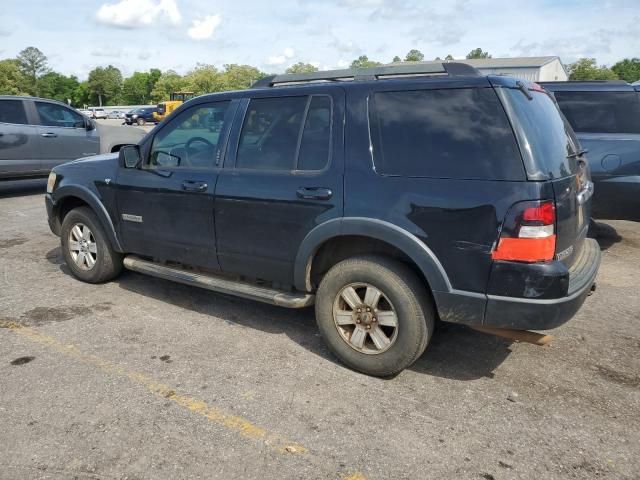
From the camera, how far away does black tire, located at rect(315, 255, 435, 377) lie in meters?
3.27

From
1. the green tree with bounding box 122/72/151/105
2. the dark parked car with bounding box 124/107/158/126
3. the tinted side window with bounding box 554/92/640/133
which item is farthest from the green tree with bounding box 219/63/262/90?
the tinted side window with bounding box 554/92/640/133

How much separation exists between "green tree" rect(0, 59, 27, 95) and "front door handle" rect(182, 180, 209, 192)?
103 meters

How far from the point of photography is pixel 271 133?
3904 mm

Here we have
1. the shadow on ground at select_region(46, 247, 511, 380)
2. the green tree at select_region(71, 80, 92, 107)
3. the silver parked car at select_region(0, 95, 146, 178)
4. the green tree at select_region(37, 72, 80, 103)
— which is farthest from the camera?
the green tree at select_region(71, 80, 92, 107)

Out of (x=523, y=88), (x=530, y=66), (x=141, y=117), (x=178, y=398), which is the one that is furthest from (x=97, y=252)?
(x=530, y=66)

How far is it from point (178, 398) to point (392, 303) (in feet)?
4.67

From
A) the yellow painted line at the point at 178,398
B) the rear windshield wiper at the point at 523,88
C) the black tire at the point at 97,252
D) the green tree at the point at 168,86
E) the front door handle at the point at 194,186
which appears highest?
the green tree at the point at 168,86

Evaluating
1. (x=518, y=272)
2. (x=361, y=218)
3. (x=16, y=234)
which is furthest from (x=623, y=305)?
(x=16, y=234)

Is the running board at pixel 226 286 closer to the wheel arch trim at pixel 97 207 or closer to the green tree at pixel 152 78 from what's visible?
the wheel arch trim at pixel 97 207

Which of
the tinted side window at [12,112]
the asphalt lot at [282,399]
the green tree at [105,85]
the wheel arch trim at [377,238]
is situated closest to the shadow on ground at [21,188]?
the tinted side window at [12,112]

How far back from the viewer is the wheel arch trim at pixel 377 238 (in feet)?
10.4

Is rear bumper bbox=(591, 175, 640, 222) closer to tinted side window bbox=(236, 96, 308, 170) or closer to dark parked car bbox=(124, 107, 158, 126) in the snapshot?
tinted side window bbox=(236, 96, 308, 170)

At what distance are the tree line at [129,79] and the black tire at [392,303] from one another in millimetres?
71205

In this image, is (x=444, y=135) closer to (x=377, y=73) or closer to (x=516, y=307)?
(x=377, y=73)
